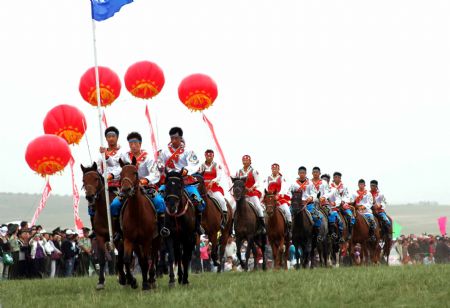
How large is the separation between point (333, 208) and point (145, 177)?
13.0 m

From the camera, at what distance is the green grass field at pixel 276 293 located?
46.0 ft

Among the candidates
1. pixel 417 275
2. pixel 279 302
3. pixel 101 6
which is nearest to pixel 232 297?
pixel 279 302

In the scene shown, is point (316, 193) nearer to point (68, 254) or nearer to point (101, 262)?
point (68, 254)

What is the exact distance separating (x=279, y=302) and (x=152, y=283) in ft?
12.7

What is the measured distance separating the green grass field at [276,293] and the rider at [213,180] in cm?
456

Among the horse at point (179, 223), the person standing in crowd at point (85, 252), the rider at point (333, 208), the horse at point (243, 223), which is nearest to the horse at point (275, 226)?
the horse at point (243, 223)

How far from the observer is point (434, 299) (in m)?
13.7

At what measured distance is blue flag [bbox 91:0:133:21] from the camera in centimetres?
2092

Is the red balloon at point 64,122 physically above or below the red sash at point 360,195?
above

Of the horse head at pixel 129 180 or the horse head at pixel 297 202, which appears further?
the horse head at pixel 297 202

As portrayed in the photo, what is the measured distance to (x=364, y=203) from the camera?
32562mm

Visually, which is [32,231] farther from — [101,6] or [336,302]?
[336,302]

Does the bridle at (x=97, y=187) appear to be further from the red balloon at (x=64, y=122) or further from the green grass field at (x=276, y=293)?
the red balloon at (x=64, y=122)

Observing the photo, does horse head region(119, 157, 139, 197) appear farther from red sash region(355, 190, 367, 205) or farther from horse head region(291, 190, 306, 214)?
red sash region(355, 190, 367, 205)
